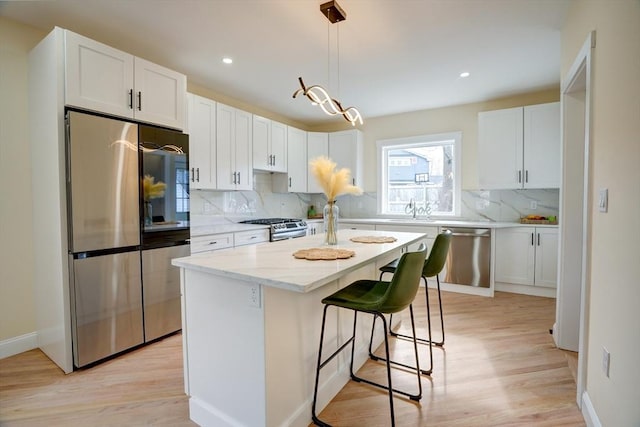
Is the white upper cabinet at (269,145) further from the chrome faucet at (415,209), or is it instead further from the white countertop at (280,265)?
the white countertop at (280,265)

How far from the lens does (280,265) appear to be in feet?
5.11

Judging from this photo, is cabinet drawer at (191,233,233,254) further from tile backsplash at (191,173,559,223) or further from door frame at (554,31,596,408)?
door frame at (554,31,596,408)

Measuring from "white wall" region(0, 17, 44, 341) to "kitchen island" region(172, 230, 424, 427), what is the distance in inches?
70.6

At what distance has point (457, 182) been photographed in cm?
459

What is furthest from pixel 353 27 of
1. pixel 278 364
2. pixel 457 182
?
pixel 457 182

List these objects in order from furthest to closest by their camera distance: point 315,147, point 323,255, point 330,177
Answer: point 315,147, point 330,177, point 323,255

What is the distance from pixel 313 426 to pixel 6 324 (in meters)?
2.54

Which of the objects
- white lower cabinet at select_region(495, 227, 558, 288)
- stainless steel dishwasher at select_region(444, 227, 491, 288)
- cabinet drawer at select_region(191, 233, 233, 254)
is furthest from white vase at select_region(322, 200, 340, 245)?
white lower cabinet at select_region(495, 227, 558, 288)

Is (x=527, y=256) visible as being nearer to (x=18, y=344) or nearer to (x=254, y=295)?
(x=254, y=295)

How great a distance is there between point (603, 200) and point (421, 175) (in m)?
3.47

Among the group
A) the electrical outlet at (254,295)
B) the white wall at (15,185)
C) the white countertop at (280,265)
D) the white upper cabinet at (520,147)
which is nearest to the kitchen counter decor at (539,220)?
the white upper cabinet at (520,147)

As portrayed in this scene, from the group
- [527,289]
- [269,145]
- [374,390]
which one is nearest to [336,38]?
[269,145]

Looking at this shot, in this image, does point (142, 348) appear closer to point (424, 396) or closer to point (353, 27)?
point (424, 396)

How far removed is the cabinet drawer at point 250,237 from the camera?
11.4 feet
